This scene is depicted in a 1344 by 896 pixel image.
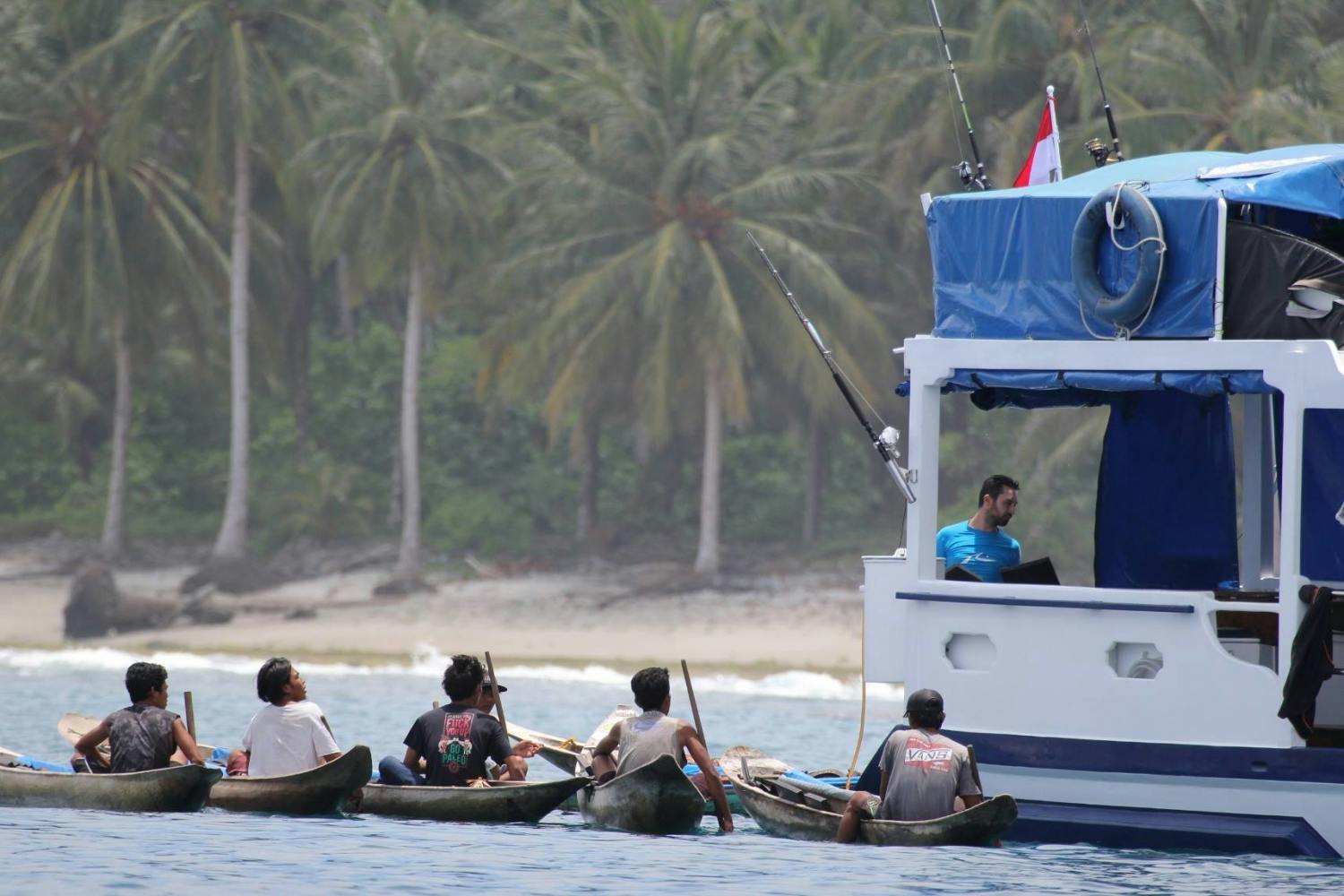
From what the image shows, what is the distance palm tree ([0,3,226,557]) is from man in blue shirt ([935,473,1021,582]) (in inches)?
1163

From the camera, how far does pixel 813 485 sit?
1742 inches

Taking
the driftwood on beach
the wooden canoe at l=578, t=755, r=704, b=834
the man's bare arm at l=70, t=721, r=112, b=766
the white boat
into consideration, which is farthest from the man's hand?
the driftwood on beach

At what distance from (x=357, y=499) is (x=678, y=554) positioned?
6818 millimetres

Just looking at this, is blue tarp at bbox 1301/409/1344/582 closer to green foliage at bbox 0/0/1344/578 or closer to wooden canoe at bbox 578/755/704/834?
wooden canoe at bbox 578/755/704/834

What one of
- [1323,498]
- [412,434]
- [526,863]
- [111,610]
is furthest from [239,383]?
[1323,498]

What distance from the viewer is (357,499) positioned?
149 feet

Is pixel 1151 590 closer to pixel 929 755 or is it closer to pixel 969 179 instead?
pixel 929 755

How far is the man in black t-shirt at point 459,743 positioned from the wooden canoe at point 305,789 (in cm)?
39

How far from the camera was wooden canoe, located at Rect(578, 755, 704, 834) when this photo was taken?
1386 cm

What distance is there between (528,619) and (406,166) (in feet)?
28.4

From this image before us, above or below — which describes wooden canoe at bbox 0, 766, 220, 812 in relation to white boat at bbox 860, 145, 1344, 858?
below

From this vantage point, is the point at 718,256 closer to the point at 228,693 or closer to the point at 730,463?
the point at 730,463

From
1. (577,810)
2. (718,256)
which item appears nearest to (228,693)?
(718,256)

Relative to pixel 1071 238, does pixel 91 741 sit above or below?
below
